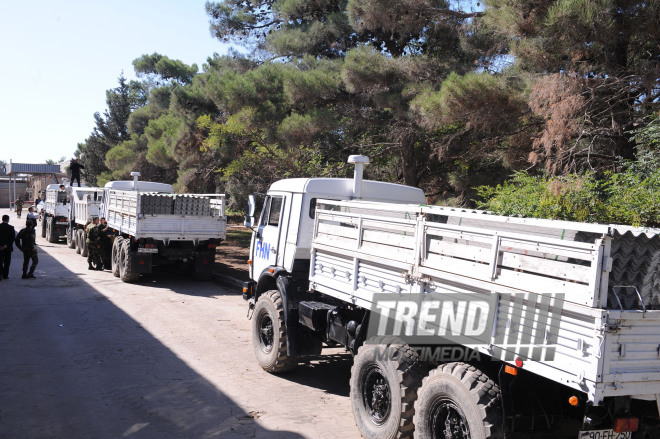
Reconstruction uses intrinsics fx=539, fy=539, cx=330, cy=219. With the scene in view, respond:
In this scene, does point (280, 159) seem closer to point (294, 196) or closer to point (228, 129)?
point (228, 129)

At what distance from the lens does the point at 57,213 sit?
22406 millimetres

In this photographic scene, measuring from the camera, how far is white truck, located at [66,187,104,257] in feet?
60.1

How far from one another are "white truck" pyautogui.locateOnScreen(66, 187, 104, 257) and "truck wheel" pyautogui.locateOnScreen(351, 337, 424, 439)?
48.0ft

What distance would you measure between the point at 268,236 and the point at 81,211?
1443cm

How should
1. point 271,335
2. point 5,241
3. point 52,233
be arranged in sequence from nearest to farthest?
point 271,335 < point 5,241 < point 52,233

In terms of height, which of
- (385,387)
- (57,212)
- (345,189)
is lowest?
(385,387)

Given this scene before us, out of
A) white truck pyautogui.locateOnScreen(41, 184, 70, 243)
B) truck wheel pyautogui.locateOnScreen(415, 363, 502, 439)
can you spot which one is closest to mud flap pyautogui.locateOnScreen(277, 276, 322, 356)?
truck wheel pyautogui.locateOnScreen(415, 363, 502, 439)

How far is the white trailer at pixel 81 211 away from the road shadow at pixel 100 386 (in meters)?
8.71

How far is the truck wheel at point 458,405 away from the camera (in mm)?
3727

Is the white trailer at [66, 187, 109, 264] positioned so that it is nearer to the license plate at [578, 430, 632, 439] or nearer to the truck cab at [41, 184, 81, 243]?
the truck cab at [41, 184, 81, 243]

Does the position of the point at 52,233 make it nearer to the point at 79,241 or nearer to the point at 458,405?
the point at 79,241

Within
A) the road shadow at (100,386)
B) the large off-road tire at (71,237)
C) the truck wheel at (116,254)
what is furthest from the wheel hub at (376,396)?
the large off-road tire at (71,237)

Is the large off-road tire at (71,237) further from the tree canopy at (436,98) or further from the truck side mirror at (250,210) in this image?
the truck side mirror at (250,210)

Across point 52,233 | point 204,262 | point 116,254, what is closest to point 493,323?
point 204,262
